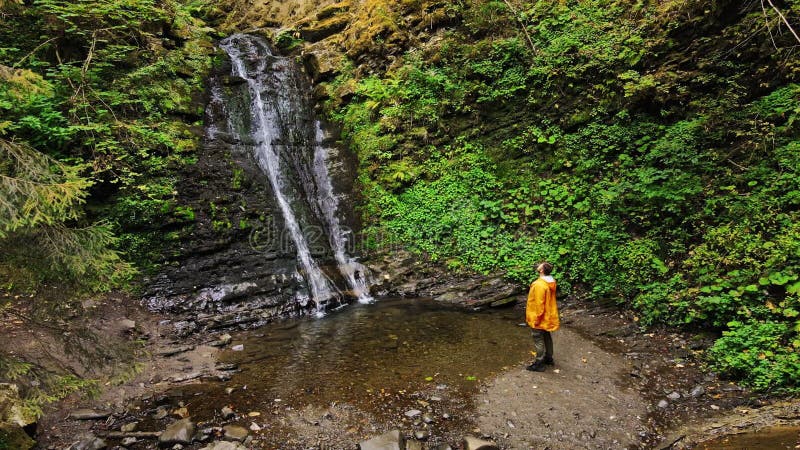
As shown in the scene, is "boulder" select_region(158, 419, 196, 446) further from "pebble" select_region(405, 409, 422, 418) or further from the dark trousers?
the dark trousers

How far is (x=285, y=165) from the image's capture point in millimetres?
13070

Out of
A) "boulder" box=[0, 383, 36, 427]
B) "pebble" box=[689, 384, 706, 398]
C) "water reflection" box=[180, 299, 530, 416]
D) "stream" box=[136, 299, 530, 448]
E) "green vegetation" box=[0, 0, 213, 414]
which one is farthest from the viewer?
"green vegetation" box=[0, 0, 213, 414]

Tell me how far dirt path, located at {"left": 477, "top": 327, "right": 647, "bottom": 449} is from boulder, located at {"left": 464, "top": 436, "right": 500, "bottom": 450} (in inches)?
9.4

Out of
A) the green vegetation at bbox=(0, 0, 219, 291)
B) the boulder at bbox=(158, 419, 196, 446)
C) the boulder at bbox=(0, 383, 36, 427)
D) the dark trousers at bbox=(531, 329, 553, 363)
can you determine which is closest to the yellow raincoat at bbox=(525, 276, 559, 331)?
the dark trousers at bbox=(531, 329, 553, 363)

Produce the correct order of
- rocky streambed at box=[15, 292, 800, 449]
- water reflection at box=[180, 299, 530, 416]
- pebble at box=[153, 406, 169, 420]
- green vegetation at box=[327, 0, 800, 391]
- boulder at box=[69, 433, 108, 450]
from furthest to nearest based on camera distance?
green vegetation at box=[327, 0, 800, 391] → water reflection at box=[180, 299, 530, 416] → pebble at box=[153, 406, 169, 420] → rocky streambed at box=[15, 292, 800, 449] → boulder at box=[69, 433, 108, 450]

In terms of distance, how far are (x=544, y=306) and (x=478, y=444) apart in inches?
95.0

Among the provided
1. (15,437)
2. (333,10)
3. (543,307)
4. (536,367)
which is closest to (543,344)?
(536,367)

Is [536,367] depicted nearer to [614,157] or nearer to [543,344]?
[543,344]

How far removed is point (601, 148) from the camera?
9555mm

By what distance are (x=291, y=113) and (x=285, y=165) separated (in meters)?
2.67

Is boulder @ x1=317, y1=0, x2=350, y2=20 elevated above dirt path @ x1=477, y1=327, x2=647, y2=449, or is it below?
above

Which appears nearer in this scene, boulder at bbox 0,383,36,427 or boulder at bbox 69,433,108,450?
boulder at bbox 0,383,36,427

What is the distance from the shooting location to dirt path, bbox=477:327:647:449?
514 cm

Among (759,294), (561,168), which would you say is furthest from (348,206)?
(759,294)
